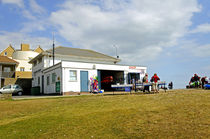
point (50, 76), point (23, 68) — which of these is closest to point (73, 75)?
point (50, 76)

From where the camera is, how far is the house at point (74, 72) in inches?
933

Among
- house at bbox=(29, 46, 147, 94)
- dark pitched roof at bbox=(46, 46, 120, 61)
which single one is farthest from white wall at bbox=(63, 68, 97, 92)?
dark pitched roof at bbox=(46, 46, 120, 61)

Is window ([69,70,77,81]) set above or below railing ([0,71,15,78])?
below

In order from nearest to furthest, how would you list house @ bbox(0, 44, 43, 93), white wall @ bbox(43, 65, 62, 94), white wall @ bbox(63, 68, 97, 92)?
white wall @ bbox(63, 68, 97, 92), white wall @ bbox(43, 65, 62, 94), house @ bbox(0, 44, 43, 93)

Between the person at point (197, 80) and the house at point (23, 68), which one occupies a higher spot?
the house at point (23, 68)

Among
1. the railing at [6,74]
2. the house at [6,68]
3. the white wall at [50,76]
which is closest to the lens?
the white wall at [50,76]

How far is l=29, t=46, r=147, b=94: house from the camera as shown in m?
A: 23.7

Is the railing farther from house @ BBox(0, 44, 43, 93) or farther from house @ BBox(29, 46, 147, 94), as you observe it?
house @ BBox(29, 46, 147, 94)

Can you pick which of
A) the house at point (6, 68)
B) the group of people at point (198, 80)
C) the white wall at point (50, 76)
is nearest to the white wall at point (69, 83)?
the white wall at point (50, 76)

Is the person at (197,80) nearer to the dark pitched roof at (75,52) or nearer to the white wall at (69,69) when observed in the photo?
the white wall at (69,69)

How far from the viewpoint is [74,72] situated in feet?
79.8

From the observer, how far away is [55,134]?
19.6 ft

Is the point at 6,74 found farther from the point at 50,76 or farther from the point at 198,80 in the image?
the point at 198,80

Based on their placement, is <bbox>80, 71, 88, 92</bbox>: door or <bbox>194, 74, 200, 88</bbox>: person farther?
<bbox>194, 74, 200, 88</bbox>: person
